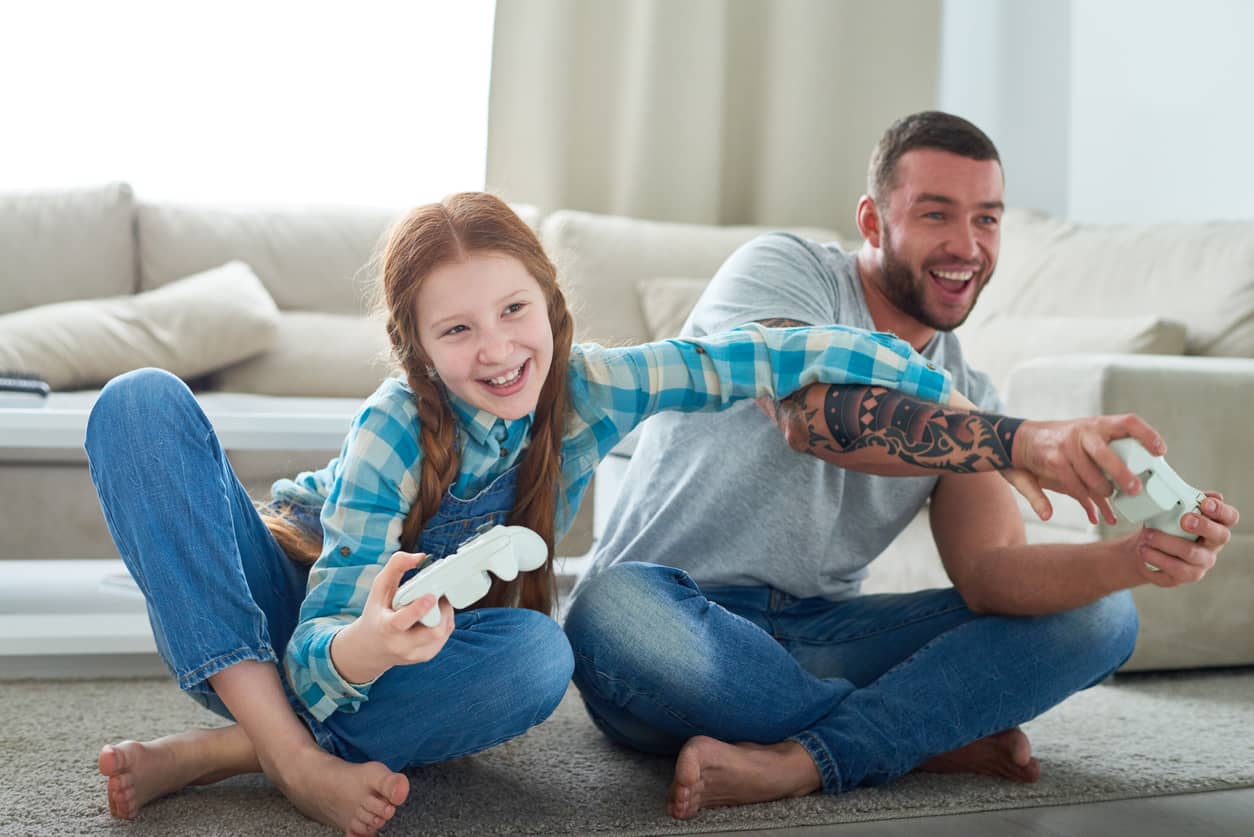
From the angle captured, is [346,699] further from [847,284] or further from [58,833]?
[847,284]

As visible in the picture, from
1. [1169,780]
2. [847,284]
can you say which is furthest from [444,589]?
[1169,780]

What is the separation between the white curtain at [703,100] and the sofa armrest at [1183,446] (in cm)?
177

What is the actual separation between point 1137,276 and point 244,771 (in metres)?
1.87

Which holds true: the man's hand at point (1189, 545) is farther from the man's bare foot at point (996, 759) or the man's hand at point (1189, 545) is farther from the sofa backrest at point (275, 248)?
the sofa backrest at point (275, 248)

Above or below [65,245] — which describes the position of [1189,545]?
below

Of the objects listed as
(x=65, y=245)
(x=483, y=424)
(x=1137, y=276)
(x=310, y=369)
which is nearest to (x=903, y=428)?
(x=483, y=424)

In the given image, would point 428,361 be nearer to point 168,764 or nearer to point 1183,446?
point 168,764

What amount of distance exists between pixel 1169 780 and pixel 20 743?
3.90ft

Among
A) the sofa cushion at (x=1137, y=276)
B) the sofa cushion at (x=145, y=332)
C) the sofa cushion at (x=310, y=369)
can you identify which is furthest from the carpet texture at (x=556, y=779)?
the sofa cushion at (x=310, y=369)

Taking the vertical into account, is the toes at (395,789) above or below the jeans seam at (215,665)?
below

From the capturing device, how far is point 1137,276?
2.36 meters

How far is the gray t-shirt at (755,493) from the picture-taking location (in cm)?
131

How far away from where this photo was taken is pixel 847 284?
4.76 feet

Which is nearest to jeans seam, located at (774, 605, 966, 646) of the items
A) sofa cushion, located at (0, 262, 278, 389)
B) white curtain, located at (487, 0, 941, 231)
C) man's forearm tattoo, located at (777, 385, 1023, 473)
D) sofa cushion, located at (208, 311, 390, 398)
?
man's forearm tattoo, located at (777, 385, 1023, 473)
